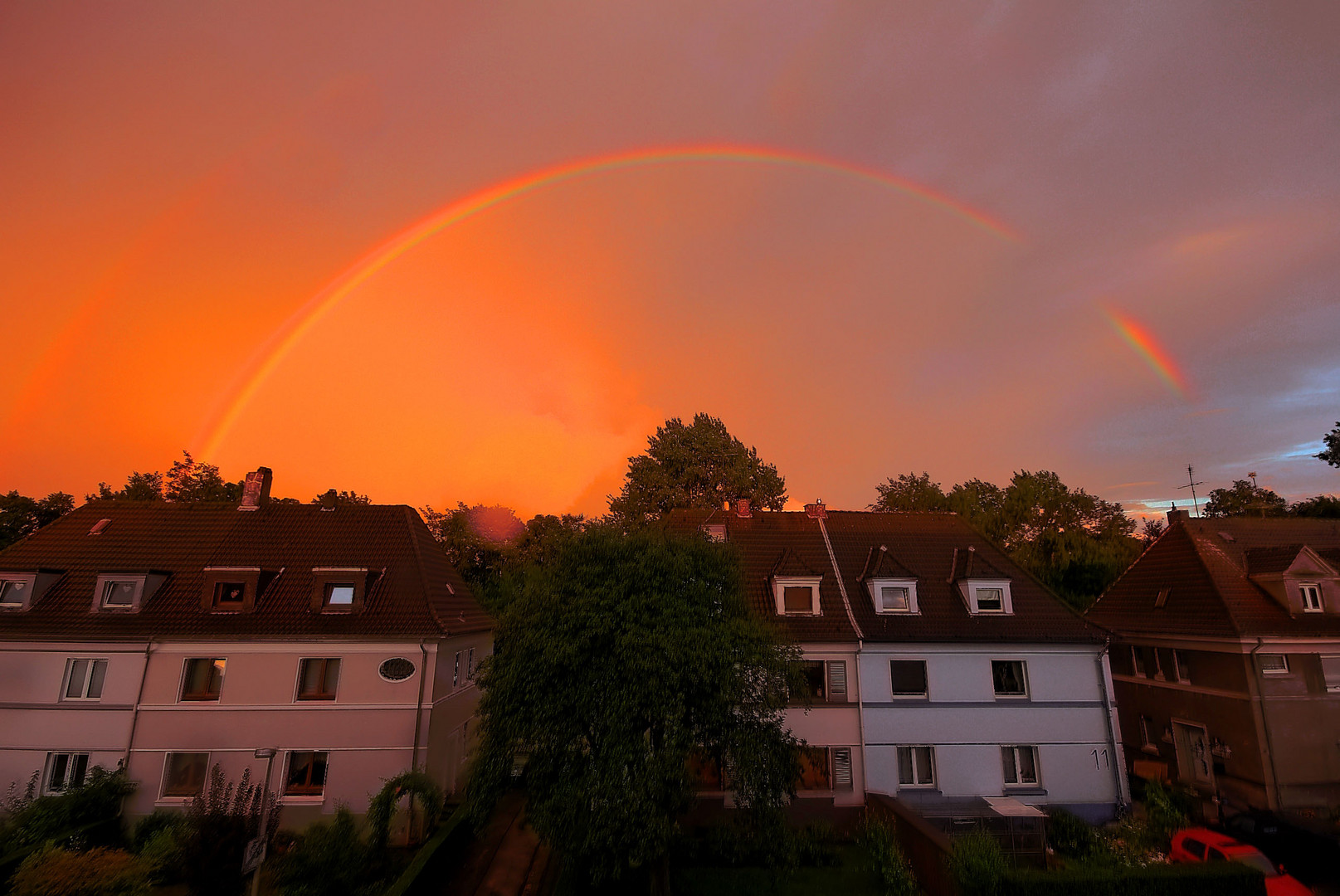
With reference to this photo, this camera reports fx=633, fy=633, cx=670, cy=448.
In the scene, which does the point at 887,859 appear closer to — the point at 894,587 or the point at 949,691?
the point at 949,691

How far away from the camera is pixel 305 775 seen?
2170 cm

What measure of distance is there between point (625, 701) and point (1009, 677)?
58.5 ft

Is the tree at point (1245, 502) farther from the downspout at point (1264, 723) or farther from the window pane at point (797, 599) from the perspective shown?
the window pane at point (797, 599)

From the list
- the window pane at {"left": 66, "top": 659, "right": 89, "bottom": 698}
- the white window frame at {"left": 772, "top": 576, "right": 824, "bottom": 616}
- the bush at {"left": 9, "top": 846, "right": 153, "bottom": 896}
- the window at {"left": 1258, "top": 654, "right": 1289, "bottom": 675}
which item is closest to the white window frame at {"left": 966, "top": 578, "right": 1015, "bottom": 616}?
the white window frame at {"left": 772, "top": 576, "right": 824, "bottom": 616}

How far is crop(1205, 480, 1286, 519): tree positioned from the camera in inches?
1804

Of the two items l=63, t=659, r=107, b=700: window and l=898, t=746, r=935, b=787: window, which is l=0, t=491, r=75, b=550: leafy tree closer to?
l=63, t=659, r=107, b=700: window

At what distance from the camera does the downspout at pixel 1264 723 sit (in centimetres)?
2227

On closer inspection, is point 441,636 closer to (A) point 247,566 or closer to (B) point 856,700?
(A) point 247,566

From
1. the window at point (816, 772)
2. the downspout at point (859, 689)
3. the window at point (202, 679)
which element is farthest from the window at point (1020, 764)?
the window at point (202, 679)

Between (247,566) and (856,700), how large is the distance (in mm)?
23877

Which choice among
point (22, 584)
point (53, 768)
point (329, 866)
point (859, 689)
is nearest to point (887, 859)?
point (859, 689)

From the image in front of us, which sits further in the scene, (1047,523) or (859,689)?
(1047,523)

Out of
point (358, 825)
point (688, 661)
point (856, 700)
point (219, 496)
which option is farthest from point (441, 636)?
point (219, 496)

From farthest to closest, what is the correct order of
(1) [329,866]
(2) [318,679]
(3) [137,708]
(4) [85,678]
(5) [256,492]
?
(5) [256,492]
(2) [318,679]
(4) [85,678]
(3) [137,708]
(1) [329,866]
